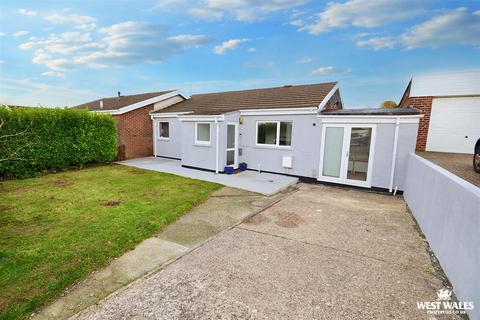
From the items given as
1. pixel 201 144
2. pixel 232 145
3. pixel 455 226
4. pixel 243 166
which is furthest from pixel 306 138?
pixel 455 226

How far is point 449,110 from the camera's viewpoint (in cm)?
997

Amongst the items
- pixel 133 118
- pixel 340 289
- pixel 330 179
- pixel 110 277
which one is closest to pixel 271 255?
pixel 340 289

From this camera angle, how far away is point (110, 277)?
9.93 ft

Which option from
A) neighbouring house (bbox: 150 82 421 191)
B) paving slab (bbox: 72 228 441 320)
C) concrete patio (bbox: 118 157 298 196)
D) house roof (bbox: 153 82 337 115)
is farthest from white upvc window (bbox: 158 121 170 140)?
paving slab (bbox: 72 228 441 320)

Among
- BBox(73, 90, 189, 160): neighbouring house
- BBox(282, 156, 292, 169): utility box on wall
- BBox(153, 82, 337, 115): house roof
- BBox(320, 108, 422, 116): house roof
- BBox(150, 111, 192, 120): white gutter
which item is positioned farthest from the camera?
BBox(150, 111, 192, 120): white gutter

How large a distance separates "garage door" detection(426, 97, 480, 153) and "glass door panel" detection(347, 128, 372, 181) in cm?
456

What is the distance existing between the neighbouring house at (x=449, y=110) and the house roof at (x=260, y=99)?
451 centimetres

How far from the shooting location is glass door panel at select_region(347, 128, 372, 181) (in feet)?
26.6

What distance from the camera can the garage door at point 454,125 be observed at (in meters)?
9.61

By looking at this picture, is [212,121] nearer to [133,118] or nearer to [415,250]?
[133,118]

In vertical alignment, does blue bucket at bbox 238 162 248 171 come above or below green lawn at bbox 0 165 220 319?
above

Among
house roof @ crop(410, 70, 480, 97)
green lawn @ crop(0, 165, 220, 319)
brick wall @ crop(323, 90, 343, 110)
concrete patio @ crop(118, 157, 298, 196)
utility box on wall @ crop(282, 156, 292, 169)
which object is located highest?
house roof @ crop(410, 70, 480, 97)

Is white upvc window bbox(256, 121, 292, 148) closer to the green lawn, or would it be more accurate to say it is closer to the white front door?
the white front door

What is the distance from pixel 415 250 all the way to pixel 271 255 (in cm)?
270
